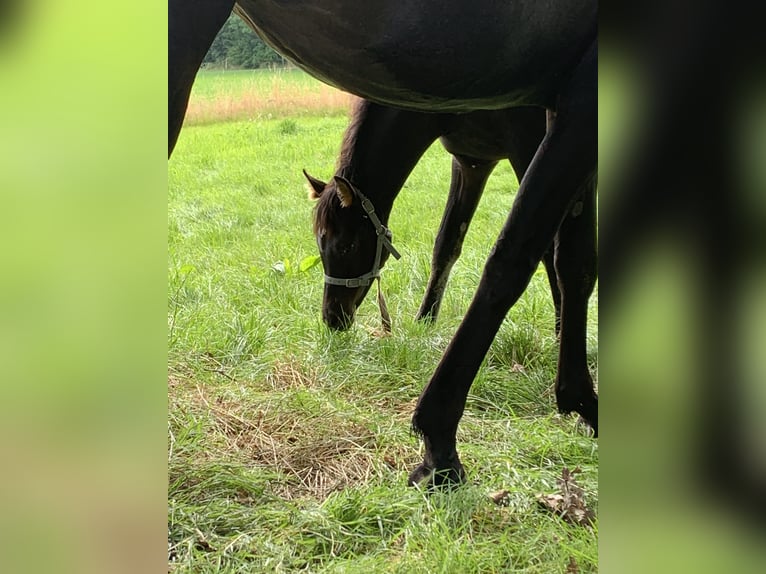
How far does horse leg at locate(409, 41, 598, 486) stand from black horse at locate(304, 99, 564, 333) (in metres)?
0.71

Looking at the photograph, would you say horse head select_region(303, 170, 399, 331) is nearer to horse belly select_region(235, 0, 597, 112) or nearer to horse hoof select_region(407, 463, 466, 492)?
horse belly select_region(235, 0, 597, 112)

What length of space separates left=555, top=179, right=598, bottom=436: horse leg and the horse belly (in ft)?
2.61

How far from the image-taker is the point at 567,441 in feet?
8.28

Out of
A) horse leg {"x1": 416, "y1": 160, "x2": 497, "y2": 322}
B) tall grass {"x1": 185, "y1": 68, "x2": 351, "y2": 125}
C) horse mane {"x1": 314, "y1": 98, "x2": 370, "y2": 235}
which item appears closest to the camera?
horse mane {"x1": 314, "y1": 98, "x2": 370, "y2": 235}

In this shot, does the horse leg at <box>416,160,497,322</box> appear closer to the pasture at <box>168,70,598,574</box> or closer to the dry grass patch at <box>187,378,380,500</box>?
the pasture at <box>168,70,598,574</box>

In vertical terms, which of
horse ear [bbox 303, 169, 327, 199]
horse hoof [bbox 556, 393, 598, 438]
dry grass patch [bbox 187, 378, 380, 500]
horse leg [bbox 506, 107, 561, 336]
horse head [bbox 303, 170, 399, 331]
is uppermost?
horse leg [bbox 506, 107, 561, 336]

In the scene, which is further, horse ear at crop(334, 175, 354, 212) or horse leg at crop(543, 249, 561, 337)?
horse leg at crop(543, 249, 561, 337)

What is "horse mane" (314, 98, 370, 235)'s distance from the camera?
3.01m

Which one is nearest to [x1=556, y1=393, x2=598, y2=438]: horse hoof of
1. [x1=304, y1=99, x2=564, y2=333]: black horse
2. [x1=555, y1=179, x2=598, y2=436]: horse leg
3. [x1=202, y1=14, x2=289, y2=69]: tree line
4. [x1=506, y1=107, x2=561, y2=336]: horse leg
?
[x1=555, y1=179, x2=598, y2=436]: horse leg

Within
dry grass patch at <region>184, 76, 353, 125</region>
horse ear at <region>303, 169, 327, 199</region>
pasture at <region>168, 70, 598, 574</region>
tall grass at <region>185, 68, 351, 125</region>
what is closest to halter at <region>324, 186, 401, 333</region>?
pasture at <region>168, 70, 598, 574</region>

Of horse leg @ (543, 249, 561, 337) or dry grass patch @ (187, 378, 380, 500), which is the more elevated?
horse leg @ (543, 249, 561, 337)

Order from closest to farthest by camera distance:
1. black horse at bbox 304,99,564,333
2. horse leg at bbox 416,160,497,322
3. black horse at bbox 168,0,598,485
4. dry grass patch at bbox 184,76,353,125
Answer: black horse at bbox 168,0,598,485 → black horse at bbox 304,99,564,333 → horse leg at bbox 416,160,497,322 → dry grass patch at bbox 184,76,353,125

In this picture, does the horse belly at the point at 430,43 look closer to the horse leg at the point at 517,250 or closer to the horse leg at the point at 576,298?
the horse leg at the point at 517,250
